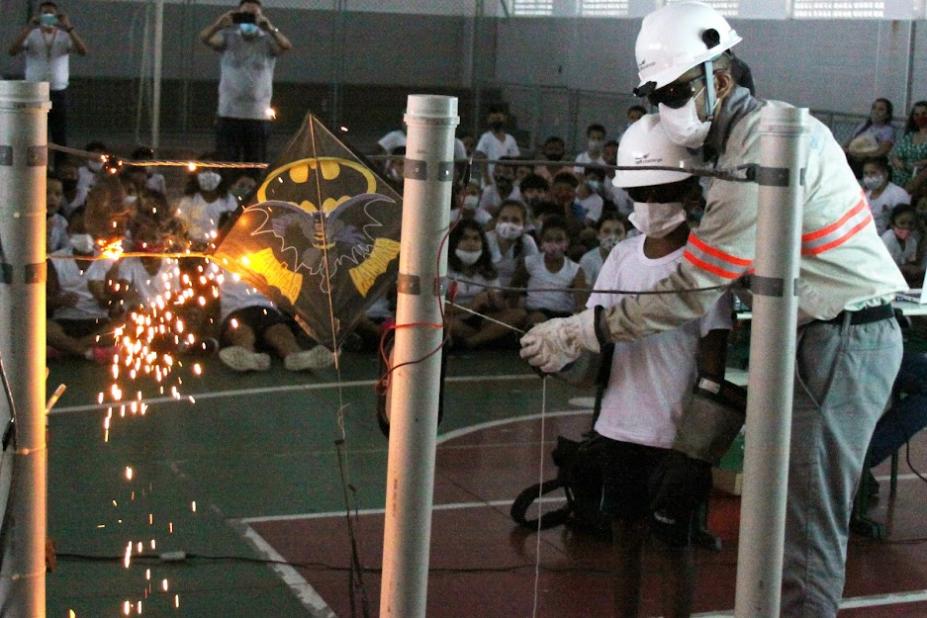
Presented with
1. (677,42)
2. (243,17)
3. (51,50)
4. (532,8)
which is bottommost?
(677,42)

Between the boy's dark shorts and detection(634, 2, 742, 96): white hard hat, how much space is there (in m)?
1.12

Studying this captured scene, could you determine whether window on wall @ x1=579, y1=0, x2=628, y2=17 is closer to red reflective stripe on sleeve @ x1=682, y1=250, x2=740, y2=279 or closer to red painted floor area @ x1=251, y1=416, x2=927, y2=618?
red painted floor area @ x1=251, y1=416, x2=927, y2=618

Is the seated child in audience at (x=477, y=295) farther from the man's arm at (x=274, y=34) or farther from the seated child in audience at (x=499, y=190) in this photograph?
the man's arm at (x=274, y=34)

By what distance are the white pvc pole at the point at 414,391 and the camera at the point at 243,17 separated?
10945mm

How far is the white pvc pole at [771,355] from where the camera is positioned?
11.6 feet

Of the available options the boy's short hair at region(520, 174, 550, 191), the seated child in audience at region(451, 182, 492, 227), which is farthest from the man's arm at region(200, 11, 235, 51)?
the boy's short hair at region(520, 174, 550, 191)

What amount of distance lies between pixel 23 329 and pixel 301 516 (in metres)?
3.47

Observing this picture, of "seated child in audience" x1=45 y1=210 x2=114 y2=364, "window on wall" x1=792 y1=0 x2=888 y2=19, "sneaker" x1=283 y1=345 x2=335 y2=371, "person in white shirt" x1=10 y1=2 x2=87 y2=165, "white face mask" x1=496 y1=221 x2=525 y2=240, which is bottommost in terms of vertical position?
"sneaker" x1=283 y1=345 x2=335 y2=371

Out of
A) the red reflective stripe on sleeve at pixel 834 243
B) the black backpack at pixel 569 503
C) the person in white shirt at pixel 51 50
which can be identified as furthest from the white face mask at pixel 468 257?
the red reflective stripe on sleeve at pixel 834 243

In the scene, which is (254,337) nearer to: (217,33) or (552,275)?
(552,275)

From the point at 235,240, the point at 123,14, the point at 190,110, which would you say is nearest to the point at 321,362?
the point at 235,240

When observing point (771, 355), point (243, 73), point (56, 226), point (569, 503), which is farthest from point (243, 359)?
point (771, 355)

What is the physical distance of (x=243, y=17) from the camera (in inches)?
556

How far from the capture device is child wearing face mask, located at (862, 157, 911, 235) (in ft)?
46.2
